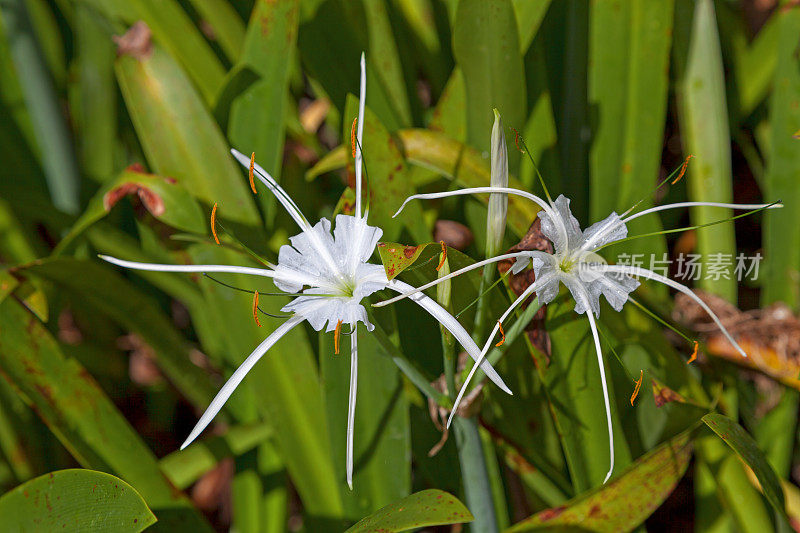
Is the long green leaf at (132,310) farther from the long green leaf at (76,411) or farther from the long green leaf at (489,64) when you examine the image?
the long green leaf at (489,64)

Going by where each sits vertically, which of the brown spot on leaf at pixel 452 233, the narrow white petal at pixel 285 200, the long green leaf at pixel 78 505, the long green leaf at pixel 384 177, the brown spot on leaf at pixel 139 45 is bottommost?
the brown spot on leaf at pixel 452 233

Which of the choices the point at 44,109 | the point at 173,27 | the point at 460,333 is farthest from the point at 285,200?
the point at 44,109

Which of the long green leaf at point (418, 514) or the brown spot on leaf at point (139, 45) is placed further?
the brown spot on leaf at point (139, 45)

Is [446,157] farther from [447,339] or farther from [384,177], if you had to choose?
[447,339]

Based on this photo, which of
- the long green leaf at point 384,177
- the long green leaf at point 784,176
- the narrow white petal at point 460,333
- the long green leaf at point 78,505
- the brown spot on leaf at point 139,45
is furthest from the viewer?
the long green leaf at point 784,176

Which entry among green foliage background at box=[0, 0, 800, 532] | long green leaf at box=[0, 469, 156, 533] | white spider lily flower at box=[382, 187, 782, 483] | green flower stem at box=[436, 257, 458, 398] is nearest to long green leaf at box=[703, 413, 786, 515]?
green foliage background at box=[0, 0, 800, 532]

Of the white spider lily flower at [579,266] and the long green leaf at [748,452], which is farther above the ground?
the white spider lily flower at [579,266]

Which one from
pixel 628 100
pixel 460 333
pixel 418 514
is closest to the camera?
pixel 460 333

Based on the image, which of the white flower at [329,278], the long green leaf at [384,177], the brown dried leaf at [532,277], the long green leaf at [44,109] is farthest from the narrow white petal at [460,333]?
the long green leaf at [44,109]
